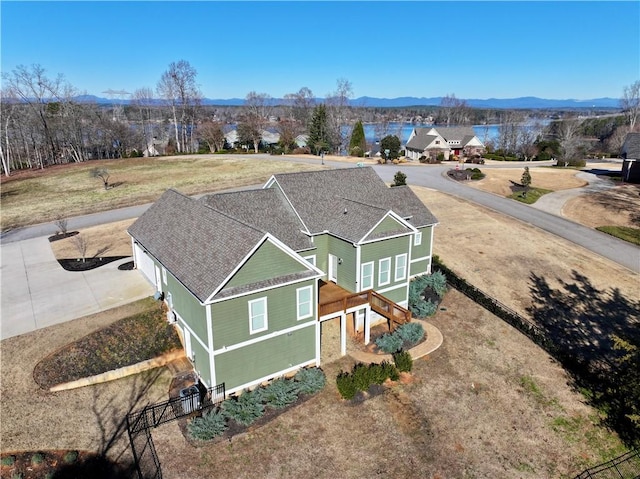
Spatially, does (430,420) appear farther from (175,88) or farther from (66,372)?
(175,88)

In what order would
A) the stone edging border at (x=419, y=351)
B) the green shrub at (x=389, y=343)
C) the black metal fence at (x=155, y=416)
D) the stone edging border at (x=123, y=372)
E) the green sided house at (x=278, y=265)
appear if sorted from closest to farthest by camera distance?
the black metal fence at (x=155, y=416) < the green sided house at (x=278, y=265) < the stone edging border at (x=123, y=372) < the stone edging border at (x=419, y=351) < the green shrub at (x=389, y=343)

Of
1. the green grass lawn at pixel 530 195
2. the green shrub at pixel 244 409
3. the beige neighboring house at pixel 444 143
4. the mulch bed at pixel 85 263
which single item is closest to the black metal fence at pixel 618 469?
the green shrub at pixel 244 409

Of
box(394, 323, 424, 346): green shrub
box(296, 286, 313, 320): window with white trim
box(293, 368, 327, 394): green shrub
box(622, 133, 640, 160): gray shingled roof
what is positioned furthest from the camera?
box(622, 133, 640, 160): gray shingled roof

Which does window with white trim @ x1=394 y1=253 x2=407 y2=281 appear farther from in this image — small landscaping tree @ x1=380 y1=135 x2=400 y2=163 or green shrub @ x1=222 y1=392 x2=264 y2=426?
small landscaping tree @ x1=380 y1=135 x2=400 y2=163

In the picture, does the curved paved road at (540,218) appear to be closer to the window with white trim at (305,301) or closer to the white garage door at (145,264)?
the window with white trim at (305,301)

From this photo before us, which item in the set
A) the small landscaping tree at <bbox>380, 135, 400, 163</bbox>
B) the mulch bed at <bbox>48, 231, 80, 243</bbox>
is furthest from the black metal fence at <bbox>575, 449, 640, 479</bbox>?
the small landscaping tree at <bbox>380, 135, 400, 163</bbox>

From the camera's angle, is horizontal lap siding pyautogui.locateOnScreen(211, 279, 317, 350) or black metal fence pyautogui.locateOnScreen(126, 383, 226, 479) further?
horizontal lap siding pyautogui.locateOnScreen(211, 279, 317, 350)

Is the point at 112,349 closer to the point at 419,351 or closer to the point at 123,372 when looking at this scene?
the point at 123,372
